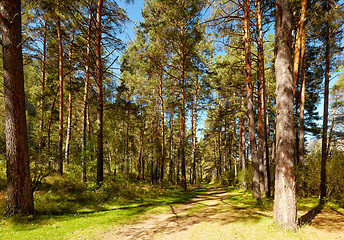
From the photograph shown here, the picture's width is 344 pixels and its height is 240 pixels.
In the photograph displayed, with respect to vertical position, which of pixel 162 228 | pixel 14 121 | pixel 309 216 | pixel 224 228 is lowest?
pixel 309 216

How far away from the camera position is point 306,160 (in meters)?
11.3

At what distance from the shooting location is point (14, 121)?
5500mm

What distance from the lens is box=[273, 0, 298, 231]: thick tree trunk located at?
4554 millimetres

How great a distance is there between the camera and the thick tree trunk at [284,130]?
179 inches

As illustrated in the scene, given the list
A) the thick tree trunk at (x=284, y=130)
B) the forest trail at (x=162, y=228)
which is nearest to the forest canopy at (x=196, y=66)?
the thick tree trunk at (x=284, y=130)

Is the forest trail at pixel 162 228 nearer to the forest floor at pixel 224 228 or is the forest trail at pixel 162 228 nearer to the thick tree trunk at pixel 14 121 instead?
the forest floor at pixel 224 228

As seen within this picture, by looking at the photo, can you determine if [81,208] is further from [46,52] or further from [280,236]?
[46,52]

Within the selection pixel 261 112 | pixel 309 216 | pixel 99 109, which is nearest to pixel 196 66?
pixel 261 112

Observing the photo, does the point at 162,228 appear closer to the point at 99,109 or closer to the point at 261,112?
the point at 99,109

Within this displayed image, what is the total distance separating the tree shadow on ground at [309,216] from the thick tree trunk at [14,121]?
383 inches

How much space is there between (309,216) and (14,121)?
11719 millimetres

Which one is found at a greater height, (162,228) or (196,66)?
(196,66)

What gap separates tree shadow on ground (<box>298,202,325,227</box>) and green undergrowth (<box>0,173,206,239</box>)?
5.36 meters

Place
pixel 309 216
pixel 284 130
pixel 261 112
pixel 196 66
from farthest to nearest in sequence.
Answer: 1. pixel 196 66
2. pixel 261 112
3. pixel 309 216
4. pixel 284 130
